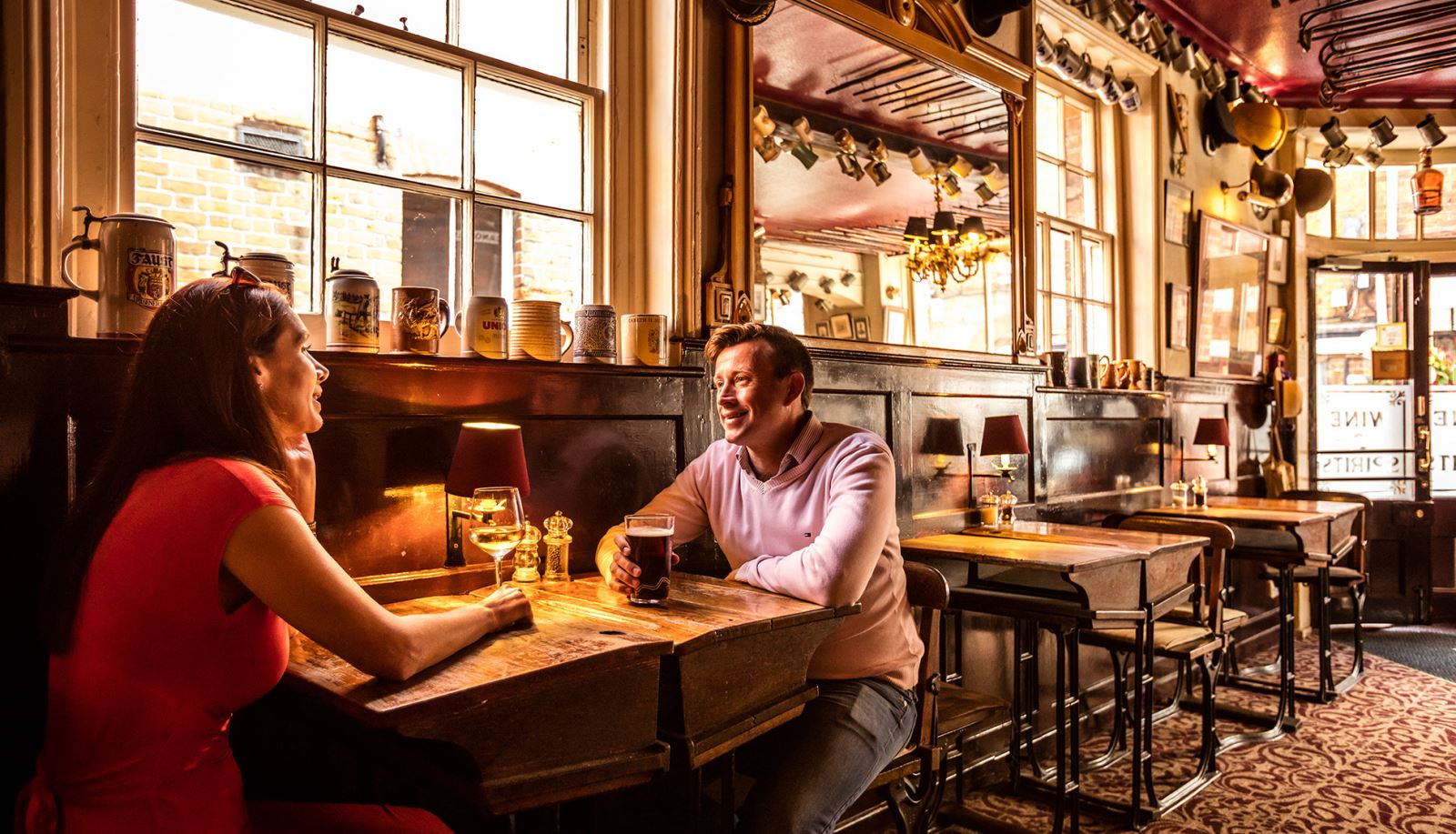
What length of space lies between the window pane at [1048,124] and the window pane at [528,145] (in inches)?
125

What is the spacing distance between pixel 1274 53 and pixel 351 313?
615cm

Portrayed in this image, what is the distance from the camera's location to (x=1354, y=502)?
5305 mm

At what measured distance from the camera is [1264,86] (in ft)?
21.2

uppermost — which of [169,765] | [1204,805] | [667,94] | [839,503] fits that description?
[667,94]

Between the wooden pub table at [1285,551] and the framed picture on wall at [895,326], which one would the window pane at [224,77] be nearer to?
the framed picture on wall at [895,326]

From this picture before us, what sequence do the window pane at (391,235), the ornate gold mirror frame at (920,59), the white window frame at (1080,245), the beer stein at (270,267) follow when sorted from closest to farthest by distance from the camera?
the beer stein at (270,267)
the window pane at (391,235)
the ornate gold mirror frame at (920,59)
the white window frame at (1080,245)

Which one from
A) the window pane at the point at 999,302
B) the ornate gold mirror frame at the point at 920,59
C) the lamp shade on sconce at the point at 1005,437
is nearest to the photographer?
the ornate gold mirror frame at the point at 920,59

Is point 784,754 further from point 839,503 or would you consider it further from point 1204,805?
point 1204,805

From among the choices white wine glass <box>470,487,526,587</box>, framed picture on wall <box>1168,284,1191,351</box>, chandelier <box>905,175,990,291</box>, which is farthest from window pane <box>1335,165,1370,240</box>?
white wine glass <box>470,487,526,587</box>

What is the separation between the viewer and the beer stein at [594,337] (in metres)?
2.54

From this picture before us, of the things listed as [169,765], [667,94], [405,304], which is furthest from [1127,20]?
[169,765]

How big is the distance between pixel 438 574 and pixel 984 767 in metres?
2.47

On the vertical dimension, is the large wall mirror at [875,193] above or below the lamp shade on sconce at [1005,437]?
above

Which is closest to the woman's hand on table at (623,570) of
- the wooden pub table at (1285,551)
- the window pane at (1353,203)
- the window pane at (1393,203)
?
the wooden pub table at (1285,551)
